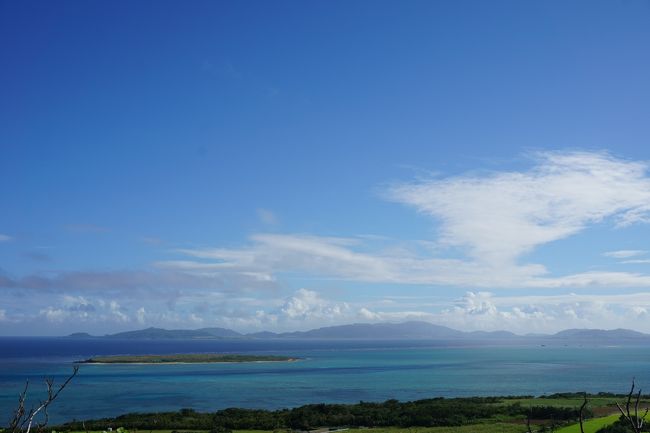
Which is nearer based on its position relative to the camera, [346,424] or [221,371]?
[346,424]

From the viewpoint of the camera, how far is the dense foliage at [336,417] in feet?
112

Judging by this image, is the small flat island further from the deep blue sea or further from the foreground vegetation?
the foreground vegetation

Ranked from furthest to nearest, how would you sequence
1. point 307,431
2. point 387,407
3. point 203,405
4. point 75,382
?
1. point 75,382
2. point 203,405
3. point 387,407
4. point 307,431

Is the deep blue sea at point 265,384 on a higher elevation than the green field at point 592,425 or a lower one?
lower

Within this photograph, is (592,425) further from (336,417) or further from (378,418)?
(336,417)

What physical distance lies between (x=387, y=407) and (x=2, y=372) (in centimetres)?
5340

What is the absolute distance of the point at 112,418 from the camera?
119 feet

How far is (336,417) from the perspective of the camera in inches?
1417

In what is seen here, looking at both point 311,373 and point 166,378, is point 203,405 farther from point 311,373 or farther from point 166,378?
point 311,373

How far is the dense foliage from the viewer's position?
34094mm

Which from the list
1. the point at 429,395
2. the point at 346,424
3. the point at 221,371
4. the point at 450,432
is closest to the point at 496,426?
the point at 450,432

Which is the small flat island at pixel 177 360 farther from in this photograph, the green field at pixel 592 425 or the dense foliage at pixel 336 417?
the green field at pixel 592 425

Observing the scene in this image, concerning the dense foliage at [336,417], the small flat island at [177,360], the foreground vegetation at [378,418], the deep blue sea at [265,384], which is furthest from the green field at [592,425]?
the small flat island at [177,360]

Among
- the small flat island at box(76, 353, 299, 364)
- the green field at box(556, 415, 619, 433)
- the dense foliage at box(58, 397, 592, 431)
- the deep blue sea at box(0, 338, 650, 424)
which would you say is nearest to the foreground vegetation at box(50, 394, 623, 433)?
the dense foliage at box(58, 397, 592, 431)
